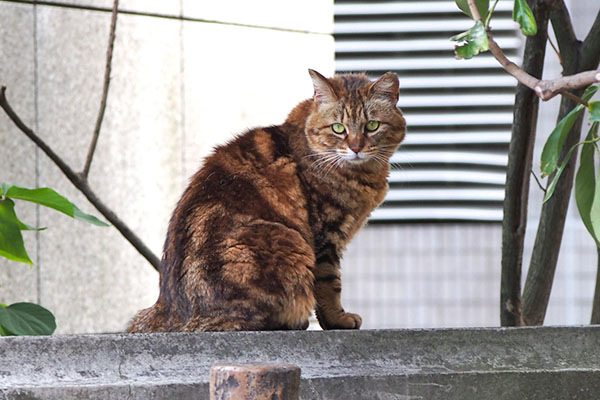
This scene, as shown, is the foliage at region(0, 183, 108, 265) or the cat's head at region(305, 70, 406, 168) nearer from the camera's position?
the foliage at region(0, 183, 108, 265)

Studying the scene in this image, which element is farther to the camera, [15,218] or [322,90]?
[322,90]

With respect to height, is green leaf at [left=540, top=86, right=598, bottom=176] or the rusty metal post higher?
green leaf at [left=540, top=86, right=598, bottom=176]

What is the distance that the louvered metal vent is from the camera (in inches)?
241

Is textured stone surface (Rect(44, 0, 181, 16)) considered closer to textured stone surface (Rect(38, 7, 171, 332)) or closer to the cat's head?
textured stone surface (Rect(38, 7, 171, 332))

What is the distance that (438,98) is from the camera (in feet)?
20.5

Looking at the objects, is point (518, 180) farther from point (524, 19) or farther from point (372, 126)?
point (524, 19)

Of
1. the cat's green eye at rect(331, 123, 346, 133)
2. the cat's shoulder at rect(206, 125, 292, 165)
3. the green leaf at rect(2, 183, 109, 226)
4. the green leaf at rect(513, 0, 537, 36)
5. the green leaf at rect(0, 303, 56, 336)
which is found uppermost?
the green leaf at rect(513, 0, 537, 36)

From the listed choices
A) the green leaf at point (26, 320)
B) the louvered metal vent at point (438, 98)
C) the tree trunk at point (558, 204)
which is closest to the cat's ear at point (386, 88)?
the tree trunk at point (558, 204)

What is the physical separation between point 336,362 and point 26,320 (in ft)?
3.26

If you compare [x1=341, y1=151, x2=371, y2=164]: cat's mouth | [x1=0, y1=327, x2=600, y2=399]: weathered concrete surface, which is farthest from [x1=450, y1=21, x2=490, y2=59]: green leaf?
[x1=341, y1=151, x2=371, y2=164]: cat's mouth

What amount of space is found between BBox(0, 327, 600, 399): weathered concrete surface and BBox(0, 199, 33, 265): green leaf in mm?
460

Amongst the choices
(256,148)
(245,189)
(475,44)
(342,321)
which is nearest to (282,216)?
(245,189)

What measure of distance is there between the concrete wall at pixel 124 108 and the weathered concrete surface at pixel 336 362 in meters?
1.99

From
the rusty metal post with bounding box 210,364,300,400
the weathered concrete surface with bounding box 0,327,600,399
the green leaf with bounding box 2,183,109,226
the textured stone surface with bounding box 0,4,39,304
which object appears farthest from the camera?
the textured stone surface with bounding box 0,4,39,304
